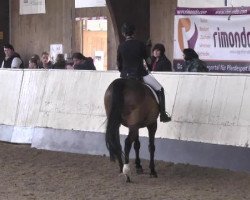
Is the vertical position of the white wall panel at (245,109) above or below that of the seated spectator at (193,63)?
below

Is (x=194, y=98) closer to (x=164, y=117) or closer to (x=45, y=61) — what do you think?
(x=164, y=117)

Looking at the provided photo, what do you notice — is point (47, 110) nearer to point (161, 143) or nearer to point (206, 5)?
point (161, 143)

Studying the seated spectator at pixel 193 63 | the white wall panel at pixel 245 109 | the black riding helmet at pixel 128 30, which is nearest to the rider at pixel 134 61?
the black riding helmet at pixel 128 30

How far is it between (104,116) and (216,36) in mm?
4554

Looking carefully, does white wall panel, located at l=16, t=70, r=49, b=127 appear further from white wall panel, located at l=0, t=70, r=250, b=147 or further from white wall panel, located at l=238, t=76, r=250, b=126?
white wall panel, located at l=238, t=76, r=250, b=126

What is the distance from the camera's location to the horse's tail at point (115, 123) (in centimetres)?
894

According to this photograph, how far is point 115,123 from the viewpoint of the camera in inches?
354

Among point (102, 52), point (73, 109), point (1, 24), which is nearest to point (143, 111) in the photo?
point (73, 109)

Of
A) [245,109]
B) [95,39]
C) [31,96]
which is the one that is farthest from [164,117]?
[95,39]

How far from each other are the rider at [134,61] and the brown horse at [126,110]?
0.20 meters

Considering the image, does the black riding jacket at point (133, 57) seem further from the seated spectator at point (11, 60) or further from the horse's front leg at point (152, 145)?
the seated spectator at point (11, 60)

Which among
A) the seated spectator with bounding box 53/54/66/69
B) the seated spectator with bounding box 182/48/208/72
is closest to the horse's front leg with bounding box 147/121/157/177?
the seated spectator with bounding box 182/48/208/72

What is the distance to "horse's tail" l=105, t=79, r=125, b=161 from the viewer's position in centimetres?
894

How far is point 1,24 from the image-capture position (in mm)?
19984
